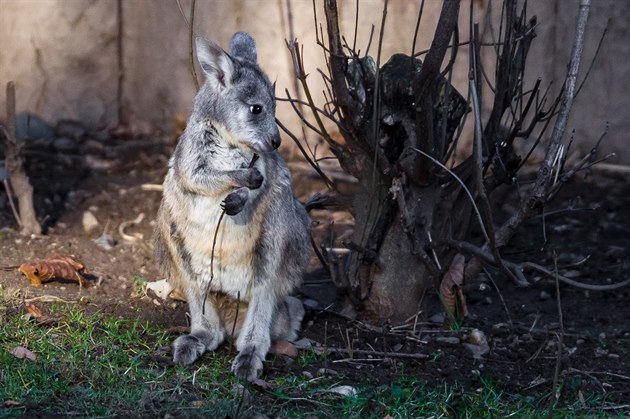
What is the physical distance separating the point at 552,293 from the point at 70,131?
13.8 feet

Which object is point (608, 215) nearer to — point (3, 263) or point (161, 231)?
point (161, 231)

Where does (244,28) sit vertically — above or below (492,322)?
above

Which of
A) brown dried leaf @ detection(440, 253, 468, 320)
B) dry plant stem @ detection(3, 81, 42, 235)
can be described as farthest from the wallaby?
dry plant stem @ detection(3, 81, 42, 235)

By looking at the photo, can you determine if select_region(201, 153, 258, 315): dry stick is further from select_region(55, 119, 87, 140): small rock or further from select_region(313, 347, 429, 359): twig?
select_region(55, 119, 87, 140): small rock

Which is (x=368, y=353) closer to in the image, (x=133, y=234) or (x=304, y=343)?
(x=304, y=343)

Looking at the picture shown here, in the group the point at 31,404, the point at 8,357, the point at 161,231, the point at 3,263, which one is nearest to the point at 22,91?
the point at 3,263

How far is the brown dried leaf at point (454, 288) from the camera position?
16.7 ft

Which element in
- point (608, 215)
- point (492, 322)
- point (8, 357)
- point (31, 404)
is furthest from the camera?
point (608, 215)

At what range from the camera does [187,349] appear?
450 cm

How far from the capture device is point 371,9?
7422 millimetres

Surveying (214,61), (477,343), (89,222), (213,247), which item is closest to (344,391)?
(213,247)

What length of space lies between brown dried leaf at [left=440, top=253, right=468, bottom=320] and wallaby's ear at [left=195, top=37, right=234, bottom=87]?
1.53 metres

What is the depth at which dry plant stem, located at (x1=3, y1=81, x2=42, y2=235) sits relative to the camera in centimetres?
603

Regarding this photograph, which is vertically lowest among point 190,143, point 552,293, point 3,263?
point 552,293
